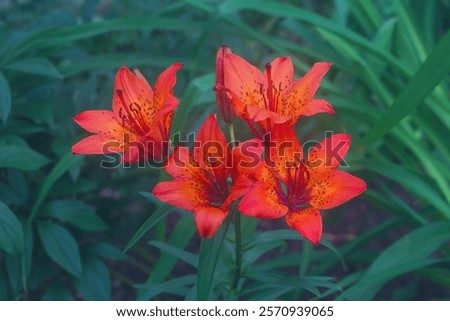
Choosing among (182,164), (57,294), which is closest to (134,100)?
(182,164)

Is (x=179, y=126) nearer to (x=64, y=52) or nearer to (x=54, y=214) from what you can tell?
(x=54, y=214)

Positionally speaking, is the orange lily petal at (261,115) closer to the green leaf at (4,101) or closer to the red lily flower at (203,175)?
the red lily flower at (203,175)

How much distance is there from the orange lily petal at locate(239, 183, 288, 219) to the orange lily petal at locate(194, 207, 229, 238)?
3 cm

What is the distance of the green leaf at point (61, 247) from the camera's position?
1.13 metres

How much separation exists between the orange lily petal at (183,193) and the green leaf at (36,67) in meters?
0.45

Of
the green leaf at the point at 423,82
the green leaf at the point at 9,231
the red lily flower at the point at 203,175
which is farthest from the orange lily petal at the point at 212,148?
the green leaf at the point at 423,82

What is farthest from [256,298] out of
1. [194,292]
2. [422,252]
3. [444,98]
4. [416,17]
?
[416,17]

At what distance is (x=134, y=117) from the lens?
882 millimetres

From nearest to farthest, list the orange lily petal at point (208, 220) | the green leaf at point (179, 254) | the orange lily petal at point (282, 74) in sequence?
the orange lily petal at point (208, 220) < the orange lily petal at point (282, 74) < the green leaf at point (179, 254)

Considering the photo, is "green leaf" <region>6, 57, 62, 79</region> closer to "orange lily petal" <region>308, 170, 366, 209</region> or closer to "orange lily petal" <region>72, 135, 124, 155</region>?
"orange lily petal" <region>72, 135, 124, 155</region>

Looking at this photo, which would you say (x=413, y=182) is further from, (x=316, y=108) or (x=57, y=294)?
(x=57, y=294)

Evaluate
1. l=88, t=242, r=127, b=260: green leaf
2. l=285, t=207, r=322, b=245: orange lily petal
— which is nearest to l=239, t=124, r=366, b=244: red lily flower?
l=285, t=207, r=322, b=245: orange lily petal

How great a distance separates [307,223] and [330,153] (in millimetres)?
103

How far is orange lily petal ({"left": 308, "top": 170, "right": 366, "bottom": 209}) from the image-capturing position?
0.80m
